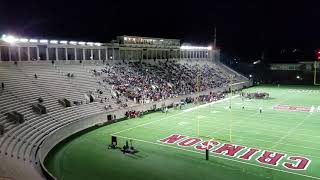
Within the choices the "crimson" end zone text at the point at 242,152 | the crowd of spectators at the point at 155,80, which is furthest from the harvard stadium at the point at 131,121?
the crowd of spectators at the point at 155,80

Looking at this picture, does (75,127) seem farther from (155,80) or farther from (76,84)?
(155,80)

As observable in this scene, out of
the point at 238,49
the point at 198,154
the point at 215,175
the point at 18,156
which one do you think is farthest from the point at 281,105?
the point at 238,49

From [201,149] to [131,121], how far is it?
1172 centimetres

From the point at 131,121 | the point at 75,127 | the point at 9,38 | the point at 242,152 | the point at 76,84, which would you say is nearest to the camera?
the point at 242,152

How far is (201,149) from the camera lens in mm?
22000

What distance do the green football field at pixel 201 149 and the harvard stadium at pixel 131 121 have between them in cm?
7

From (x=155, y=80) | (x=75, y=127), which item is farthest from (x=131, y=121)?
(x=155, y=80)

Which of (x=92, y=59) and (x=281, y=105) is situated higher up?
(x=92, y=59)

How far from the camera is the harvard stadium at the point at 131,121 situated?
1828 cm

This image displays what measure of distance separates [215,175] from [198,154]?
3723 mm

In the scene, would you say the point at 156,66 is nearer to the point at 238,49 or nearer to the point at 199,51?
the point at 199,51

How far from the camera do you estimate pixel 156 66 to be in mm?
53500

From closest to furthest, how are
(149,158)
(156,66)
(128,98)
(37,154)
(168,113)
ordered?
1. (37,154)
2. (149,158)
3. (168,113)
4. (128,98)
5. (156,66)

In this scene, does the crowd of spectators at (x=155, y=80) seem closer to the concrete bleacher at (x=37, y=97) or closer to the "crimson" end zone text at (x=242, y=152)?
the concrete bleacher at (x=37, y=97)
